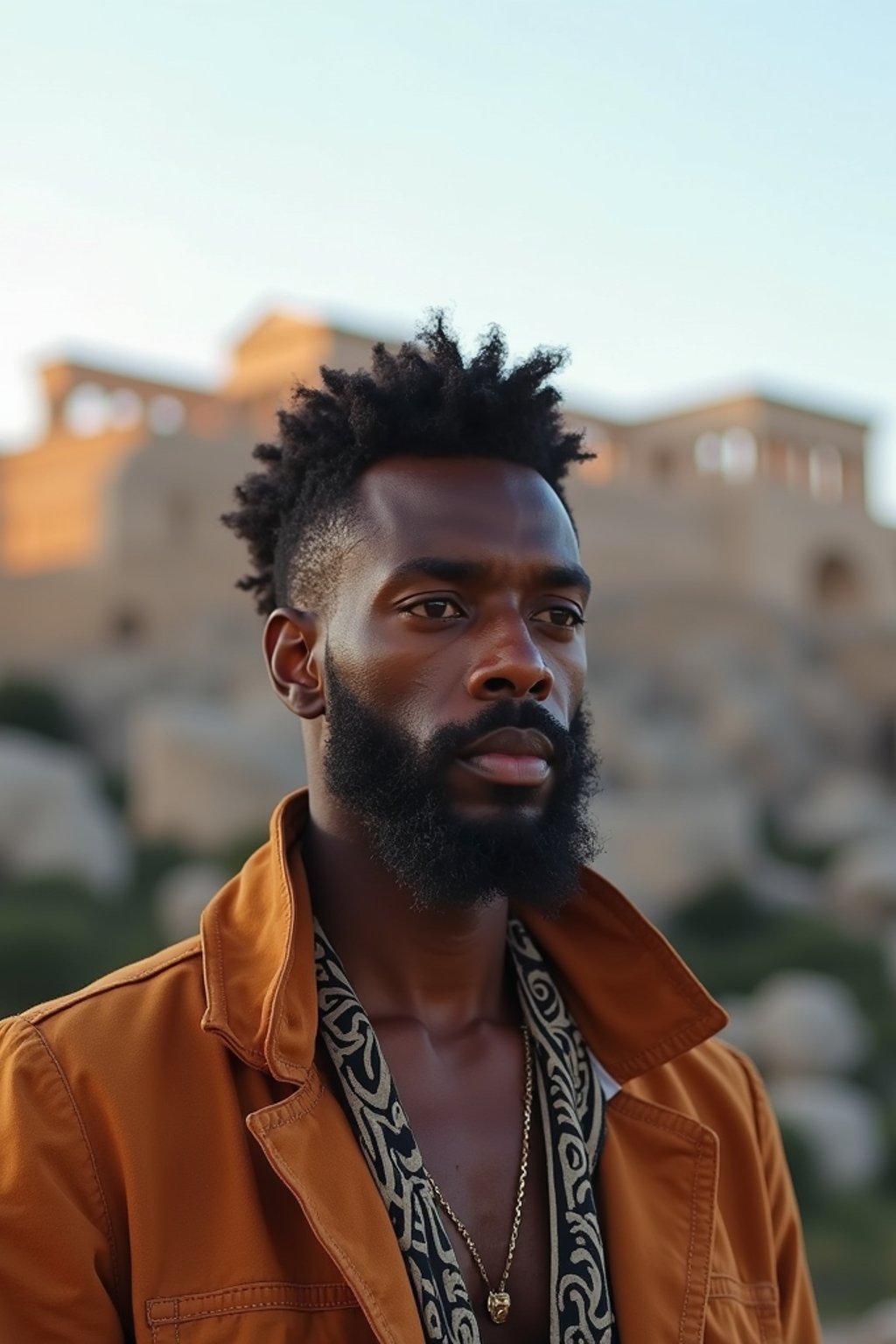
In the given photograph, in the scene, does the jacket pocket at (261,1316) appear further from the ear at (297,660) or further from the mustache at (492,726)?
the ear at (297,660)

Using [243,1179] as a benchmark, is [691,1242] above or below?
below

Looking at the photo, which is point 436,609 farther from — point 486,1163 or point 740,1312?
point 740,1312

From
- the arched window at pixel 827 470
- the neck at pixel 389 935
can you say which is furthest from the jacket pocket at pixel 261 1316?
the arched window at pixel 827 470

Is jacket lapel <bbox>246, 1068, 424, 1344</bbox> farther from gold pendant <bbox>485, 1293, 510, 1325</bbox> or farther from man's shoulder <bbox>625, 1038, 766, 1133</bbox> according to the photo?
man's shoulder <bbox>625, 1038, 766, 1133</bbox>

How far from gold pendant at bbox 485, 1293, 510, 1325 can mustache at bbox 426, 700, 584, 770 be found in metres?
0.67

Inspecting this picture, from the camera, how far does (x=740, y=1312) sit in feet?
7.84

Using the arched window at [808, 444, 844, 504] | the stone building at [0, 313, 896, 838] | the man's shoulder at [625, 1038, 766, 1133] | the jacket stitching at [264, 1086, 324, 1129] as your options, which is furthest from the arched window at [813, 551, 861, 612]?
the jacket stitching at [264, 1086, 324, 1129]

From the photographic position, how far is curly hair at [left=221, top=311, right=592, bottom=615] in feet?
8.09

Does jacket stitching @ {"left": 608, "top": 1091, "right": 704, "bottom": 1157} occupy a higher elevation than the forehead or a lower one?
lower

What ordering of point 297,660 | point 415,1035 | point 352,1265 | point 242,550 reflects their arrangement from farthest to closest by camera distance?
point 242,550 < point 297,660 < point 415,1035 < point 352,1265

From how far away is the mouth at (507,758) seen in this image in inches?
89.7

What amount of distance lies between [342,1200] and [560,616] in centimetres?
84

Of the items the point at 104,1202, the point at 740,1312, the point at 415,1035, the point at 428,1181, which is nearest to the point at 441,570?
the point at 415,1035

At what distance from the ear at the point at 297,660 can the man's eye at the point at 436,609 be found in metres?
0.21
